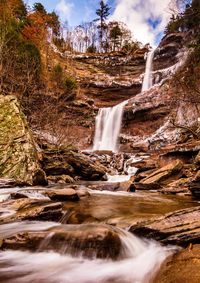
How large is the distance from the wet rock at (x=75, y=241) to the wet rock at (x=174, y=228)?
739 millimetres

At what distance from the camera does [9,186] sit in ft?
38.5

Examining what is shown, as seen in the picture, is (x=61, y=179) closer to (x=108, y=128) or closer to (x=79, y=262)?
(x=79, y=262)

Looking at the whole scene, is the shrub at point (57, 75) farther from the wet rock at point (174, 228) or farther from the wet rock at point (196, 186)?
the wet rock at point (174, 228)

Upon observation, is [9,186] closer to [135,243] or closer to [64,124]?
[135,243]

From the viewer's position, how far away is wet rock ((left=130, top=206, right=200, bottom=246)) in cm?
550

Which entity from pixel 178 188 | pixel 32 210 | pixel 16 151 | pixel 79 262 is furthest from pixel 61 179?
pixel 79 262

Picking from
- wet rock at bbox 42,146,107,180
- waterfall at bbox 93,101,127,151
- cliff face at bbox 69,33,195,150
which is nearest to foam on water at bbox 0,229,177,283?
wet rock at bbox 42,146,107,180

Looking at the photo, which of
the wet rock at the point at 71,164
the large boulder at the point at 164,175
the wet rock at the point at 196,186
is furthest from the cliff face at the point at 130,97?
the wet rock at the point at 196,186

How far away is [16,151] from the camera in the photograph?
13797mm

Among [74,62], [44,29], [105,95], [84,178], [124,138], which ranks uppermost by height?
[44,29]

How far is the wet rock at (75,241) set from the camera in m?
5.23

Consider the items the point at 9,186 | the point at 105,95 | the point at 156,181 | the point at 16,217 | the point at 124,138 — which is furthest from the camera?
the point at 105,95

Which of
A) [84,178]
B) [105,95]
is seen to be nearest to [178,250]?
[84,178]

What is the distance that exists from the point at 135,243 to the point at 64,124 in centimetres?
3102
